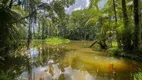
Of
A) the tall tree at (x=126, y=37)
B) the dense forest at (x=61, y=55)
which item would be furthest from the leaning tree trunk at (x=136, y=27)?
the tall tree at (x=126, y=37)

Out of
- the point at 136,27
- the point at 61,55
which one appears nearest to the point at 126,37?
the point at 136,27

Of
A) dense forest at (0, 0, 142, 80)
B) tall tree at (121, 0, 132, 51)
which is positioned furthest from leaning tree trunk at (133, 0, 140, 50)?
tall tree at (121, 0, 132, 51)

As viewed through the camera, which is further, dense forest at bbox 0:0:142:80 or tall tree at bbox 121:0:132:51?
tall tree at bbox 121:0:132:51

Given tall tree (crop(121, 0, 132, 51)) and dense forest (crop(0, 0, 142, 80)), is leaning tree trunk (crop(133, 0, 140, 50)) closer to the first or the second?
dense forest (crop(0, 0, 142, 80))

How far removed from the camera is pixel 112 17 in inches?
637

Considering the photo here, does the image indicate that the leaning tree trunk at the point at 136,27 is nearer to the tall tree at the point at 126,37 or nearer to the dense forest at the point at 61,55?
the dense forest at the point at 61,55

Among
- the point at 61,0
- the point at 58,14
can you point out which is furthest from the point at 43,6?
the point at 61,0

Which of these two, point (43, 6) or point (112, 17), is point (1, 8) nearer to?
point (43, 6)

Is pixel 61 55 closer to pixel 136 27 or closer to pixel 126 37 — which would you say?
pixel 126 37

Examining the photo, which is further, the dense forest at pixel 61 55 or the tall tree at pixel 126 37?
the tall tree at pixel 126 37

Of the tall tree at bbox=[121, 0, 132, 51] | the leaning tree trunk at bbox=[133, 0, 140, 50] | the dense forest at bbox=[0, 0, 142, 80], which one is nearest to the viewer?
the dense forest at bbox=[0, 0, 142, 80]

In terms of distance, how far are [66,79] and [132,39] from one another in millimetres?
6312

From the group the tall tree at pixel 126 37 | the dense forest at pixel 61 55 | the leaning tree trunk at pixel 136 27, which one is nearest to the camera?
the dense forest at pixel 61 55

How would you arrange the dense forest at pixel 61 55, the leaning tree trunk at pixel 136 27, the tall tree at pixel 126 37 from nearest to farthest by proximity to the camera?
the dense forest at pixel 61 55
the leaning tree trunk at pixel 136 27
the tall tree at pixel 126 37
